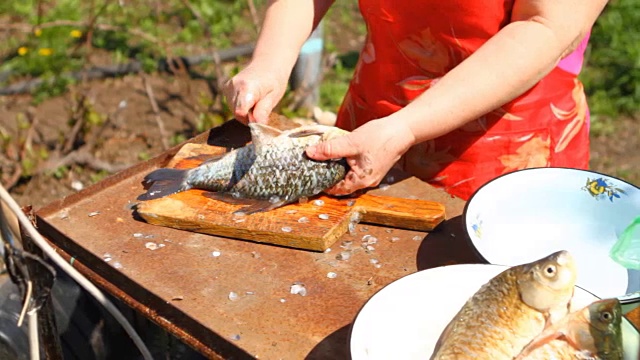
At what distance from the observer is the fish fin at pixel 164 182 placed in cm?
208

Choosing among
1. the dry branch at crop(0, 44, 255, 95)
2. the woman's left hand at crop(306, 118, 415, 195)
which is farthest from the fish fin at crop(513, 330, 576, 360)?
the dry branch at crop(0, 44, 255, 95)

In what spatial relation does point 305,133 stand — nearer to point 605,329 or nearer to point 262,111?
point 262,111

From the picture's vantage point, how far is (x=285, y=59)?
7.78 feet

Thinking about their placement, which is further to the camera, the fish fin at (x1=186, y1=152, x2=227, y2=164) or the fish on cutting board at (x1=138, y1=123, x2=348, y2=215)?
the fish fin at (x1=186, y1=152, x2=227, y2=164)

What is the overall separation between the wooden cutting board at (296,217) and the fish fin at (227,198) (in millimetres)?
19

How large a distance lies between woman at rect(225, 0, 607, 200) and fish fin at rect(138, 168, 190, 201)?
0.28 metres

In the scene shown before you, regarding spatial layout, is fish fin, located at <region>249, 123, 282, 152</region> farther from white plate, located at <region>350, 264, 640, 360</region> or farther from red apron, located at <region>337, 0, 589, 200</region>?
white plate, located at <region>350, 264, 640, 360</region>

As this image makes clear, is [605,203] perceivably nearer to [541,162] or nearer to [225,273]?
[541,162]

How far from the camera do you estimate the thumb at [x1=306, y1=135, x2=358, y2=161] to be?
6.61 ft

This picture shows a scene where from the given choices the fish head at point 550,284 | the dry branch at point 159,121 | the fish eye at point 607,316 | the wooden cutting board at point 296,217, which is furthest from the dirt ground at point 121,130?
the fish eye at point 607,316

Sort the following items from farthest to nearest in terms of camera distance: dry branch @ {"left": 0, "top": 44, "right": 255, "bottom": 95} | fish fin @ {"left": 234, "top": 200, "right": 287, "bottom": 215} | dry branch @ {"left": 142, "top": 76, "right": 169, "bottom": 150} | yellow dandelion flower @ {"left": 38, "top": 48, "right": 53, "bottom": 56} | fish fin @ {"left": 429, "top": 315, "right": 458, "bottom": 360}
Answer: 1. yellow dandelion flower @ {"left": 38, "top": 48, "right": 53, "bottom": 56}
2. dry branch @ {"left": 0, "top": 44, "right": 255, "bottom": 95}
3. dry branch @ {"left": 142, "top": 76, "right": 169, "bottom": 150}
4. fish fin @ {"left": 234, "top": 200, "right": 287, "bottom": 215}
5. fish fin @ {"left": 429, "top": 315, "right": 458, "bottom": 360}

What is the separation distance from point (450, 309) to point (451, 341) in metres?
0.22

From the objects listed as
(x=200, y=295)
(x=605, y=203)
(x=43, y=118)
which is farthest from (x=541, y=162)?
(x=43, y=118)

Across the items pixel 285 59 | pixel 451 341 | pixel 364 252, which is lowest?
pixel 364 252
